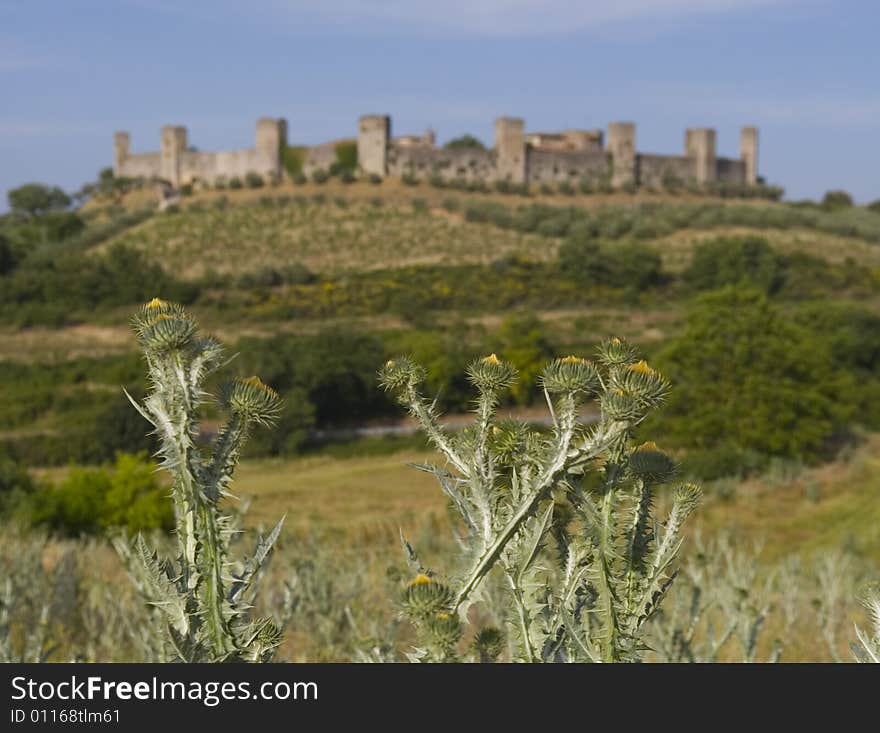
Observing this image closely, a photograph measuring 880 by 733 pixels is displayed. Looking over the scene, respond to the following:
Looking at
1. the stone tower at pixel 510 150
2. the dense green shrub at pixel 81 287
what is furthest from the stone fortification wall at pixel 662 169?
the dense green shrub at pixel 81 287

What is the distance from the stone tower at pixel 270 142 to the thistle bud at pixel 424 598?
192ft

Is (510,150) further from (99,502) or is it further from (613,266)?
(99,502)

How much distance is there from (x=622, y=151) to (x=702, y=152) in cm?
562

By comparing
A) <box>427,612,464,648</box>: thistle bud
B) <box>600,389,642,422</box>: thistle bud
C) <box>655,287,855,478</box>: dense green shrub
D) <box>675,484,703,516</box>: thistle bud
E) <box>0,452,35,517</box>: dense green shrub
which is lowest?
<box>0,452,35,517</box>: dense green shrub

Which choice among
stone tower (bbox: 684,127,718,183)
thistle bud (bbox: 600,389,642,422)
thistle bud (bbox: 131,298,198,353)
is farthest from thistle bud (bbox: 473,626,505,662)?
stone tower (bbox: 684,127,718,183)

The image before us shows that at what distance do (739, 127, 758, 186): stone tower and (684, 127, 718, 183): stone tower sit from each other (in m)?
3.78

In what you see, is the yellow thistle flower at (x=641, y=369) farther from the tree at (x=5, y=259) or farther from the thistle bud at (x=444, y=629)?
the tree at (x=5, y=259)

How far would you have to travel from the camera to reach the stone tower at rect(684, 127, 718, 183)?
216ft

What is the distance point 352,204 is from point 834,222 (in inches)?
903

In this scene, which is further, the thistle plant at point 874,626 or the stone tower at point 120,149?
the stone tower at point 120,149

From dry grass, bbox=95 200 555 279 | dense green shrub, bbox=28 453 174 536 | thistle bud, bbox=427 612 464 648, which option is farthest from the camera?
dry grass, bbox=95 200 555 279

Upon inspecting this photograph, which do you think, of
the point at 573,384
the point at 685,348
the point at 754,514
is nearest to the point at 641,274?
the point at 685,348

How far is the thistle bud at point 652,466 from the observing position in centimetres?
221

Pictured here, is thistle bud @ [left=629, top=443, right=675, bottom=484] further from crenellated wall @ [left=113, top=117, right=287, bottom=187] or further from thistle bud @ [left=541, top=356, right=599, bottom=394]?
crenellated wall @ [left=113, top=117, right=287, bottom=187]
